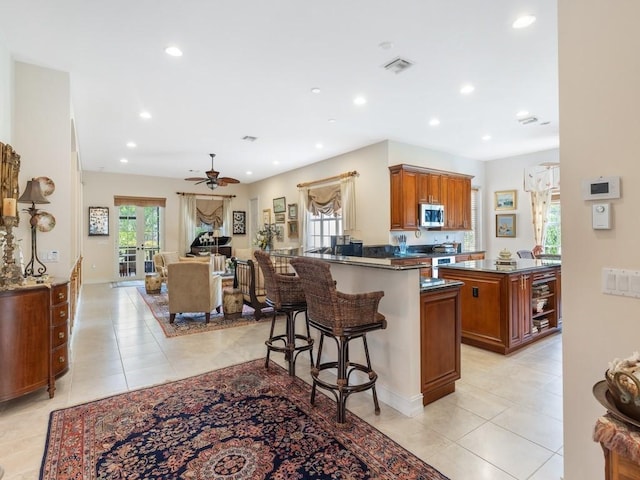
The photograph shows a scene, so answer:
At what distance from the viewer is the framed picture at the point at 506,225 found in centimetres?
735

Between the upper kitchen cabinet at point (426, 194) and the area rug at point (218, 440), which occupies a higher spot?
the upper kitchen cabinet at point (426, 194)

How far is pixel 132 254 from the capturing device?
913cm

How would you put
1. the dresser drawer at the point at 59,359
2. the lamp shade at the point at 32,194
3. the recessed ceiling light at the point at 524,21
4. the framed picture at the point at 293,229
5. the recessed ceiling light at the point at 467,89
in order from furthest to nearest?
the framed picture at the point at 293,229 → the recessed ceiling light at the point at 467,89 → the lamp shade at the point at 32,194 → the dresser drawer at the point at 59,359 → the recessed ceiling light at the point at 524,21

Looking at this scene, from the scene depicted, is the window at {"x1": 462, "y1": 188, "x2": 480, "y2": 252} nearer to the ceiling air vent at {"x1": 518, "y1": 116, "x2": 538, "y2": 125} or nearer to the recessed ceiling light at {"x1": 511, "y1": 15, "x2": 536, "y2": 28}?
the ceiling air vent at {"x1": 518, "y1": 116, "x2": 538, "y2": 125}

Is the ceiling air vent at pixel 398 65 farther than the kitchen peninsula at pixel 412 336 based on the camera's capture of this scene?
Yes

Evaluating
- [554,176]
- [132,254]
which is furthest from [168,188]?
[554,176]

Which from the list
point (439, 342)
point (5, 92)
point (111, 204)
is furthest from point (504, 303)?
point (111, 204)

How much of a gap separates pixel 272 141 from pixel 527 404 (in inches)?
205

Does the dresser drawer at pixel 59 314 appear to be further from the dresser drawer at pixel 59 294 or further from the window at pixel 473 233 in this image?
the window at pixel 473 233

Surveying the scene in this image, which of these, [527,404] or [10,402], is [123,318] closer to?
[10,402]

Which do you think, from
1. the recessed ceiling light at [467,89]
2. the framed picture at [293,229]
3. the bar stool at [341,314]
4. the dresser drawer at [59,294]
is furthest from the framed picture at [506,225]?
the dresser drawer at [59,294]

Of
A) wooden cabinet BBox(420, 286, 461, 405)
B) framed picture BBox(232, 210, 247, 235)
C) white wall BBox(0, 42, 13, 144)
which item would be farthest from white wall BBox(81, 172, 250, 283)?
wooden cabinet BBox(420, 286, 461, 405)

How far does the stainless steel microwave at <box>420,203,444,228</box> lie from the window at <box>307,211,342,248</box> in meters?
1.83

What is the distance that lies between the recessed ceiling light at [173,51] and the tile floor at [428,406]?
2.98m
